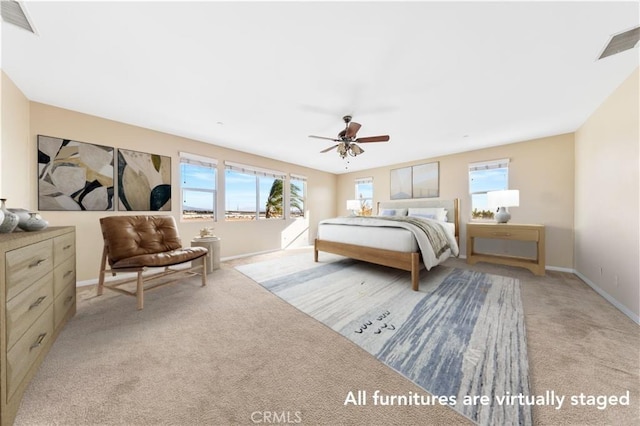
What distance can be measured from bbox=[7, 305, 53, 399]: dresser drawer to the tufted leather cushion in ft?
2.49

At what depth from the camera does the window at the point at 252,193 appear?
4.23 meters

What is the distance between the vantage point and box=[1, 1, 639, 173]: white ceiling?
1.33 metres

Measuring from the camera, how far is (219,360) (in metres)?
1.34

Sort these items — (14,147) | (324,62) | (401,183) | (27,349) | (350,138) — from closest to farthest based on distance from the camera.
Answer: (27,349), (324,62), (14,147), (350,138), (401,183)

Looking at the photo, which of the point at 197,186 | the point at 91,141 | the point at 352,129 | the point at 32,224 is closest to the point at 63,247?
the point at 32,224

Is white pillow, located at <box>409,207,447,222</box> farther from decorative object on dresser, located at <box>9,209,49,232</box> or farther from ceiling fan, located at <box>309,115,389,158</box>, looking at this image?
decorative object on dresser, located at <box>9,209,49,232</box>

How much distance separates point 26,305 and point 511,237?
16.8ft

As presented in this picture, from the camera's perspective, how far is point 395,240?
2.76m

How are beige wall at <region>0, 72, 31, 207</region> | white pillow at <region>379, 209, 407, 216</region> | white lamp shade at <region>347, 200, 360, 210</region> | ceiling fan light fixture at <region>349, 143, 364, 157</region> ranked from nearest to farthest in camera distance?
beige wall at <region>0, 72, 31, 207</region>
ceiling fan light fixture at <region>349, 143, 364, 157</region>
white pillow at <region>379, 209, 407, 216</region>
white lamp shade at <region>347, 200, 360, 210</region>

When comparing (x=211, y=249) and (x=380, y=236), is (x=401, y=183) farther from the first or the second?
(x=211, y=249)

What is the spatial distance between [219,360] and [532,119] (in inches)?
175

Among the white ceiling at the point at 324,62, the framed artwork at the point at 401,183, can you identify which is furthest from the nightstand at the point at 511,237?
the framed artwork at the point at 401,183

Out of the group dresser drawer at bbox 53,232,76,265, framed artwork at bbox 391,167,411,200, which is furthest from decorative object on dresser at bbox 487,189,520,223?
dresser drawer at bbox 53,232,76,265

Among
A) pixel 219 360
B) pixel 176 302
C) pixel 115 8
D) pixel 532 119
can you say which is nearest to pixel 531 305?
pixel 532 119
